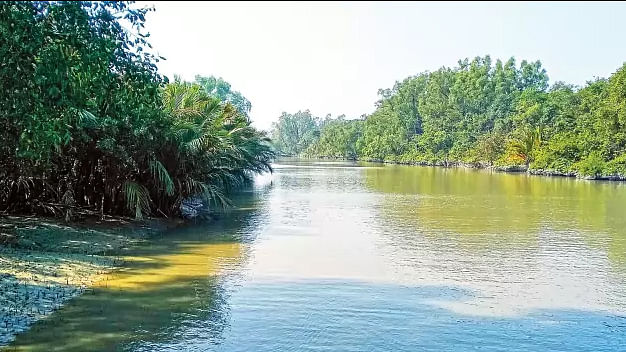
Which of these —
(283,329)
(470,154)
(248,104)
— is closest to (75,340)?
(283,329)

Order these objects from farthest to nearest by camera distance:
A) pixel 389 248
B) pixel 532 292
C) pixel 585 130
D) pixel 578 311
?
pixel 585 130
pixel 389 248
pixel 532 292
pixel 578 311

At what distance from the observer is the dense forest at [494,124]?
175 feet

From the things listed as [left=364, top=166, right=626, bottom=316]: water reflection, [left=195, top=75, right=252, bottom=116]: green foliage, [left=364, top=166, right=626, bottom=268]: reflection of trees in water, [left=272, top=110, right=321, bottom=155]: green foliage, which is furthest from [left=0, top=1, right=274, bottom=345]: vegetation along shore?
[left=272, top=110, right=321, bottom=155]: green foliage

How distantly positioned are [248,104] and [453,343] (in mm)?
115893

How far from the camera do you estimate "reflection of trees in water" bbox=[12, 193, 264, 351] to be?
7.64 meters

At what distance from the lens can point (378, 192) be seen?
35219mm

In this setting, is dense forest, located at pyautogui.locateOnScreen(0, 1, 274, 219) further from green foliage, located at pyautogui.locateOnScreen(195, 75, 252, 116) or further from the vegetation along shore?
green foliage, located at pyautogui.locateOnScreen(195, 75, 252, 116)

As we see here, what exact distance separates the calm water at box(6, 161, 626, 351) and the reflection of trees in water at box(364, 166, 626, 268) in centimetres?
14

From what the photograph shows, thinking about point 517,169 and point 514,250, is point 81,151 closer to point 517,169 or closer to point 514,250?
point 514,250

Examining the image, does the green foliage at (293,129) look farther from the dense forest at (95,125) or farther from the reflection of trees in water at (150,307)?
the reflection of trees in water at (150,307)

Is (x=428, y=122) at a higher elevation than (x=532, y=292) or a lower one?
higher

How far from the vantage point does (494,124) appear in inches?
3529

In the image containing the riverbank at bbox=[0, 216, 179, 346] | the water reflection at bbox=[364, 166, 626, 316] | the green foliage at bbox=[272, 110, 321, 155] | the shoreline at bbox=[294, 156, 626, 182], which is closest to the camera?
the riverbank at bbox=[0, 216, 179, 346]

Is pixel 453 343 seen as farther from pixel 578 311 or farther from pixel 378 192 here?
pixel 378 192
